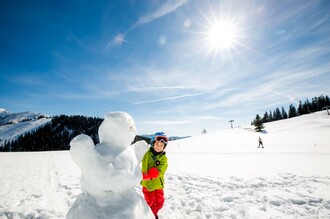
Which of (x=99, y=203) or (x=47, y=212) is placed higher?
(x=99, y=203)

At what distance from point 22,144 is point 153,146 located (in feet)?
387

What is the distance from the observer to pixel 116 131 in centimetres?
284

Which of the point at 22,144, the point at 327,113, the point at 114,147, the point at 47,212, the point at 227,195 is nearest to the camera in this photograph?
the point at 114,147

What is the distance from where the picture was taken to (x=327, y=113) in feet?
192

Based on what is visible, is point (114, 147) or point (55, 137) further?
point (55, 137)

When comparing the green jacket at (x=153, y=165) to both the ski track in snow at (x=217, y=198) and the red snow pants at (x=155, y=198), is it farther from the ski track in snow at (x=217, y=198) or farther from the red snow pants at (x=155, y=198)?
the ski track in snow at (x=217, y=198)

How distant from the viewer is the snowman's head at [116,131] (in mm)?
2838

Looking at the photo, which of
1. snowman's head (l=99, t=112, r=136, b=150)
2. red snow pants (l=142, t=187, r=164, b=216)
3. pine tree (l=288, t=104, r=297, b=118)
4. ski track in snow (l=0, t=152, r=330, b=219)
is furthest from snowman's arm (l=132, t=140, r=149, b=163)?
pine tree (l=288, t=104, r=297, b=118)

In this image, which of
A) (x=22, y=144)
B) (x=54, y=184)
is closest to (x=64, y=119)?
(x=22, y=144)

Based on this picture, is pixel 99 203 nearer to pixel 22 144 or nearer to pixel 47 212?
pixel 47 212

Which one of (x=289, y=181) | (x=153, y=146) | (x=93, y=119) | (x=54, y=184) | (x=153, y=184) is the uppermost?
(x=93, y=119)

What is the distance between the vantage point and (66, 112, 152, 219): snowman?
7.83ft

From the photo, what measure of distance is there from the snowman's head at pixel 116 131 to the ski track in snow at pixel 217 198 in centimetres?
242

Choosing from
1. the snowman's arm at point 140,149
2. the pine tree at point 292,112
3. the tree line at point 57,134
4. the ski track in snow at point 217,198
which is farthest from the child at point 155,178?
the pine tree at point 292,112
